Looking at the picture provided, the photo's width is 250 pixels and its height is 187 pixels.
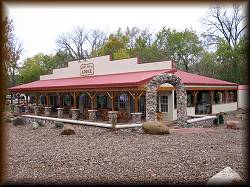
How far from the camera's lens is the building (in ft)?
57.7

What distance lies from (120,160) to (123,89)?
9.14 m

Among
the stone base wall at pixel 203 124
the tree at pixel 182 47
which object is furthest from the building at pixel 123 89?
the tree at pixel 182 47

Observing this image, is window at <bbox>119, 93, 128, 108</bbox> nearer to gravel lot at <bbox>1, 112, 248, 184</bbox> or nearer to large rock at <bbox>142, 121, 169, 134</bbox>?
large rock at <bbox>142, 121, 169, 134</bbox>

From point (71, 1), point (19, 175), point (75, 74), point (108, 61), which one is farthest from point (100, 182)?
Answer: point (75, 74)

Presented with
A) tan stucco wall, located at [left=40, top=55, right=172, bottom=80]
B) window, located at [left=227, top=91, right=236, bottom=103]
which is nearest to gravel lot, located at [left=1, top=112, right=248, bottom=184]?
tan stucco wall, located at [left=40, top=55, right=172, bottom=80]

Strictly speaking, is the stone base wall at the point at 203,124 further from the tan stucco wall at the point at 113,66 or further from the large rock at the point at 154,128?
the tan stucco wall at the point at 113,66

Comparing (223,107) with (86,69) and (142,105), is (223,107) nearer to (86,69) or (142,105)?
(142,105)

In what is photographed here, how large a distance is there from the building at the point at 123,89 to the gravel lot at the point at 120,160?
19.4 feet

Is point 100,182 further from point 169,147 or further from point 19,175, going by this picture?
point 169,147

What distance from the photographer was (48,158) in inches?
321

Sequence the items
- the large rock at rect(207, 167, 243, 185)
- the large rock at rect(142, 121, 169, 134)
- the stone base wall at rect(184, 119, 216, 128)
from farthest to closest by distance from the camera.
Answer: the stone base wall at rect(184, 119, 216, 128), the large rock at rect(142, 121, 169, 134), the large rock at rect(207, 167, 243, 185)

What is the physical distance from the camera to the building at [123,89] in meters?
17.6

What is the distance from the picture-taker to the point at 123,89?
16656mm

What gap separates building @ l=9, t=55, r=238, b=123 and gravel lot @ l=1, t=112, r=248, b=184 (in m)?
5.90
